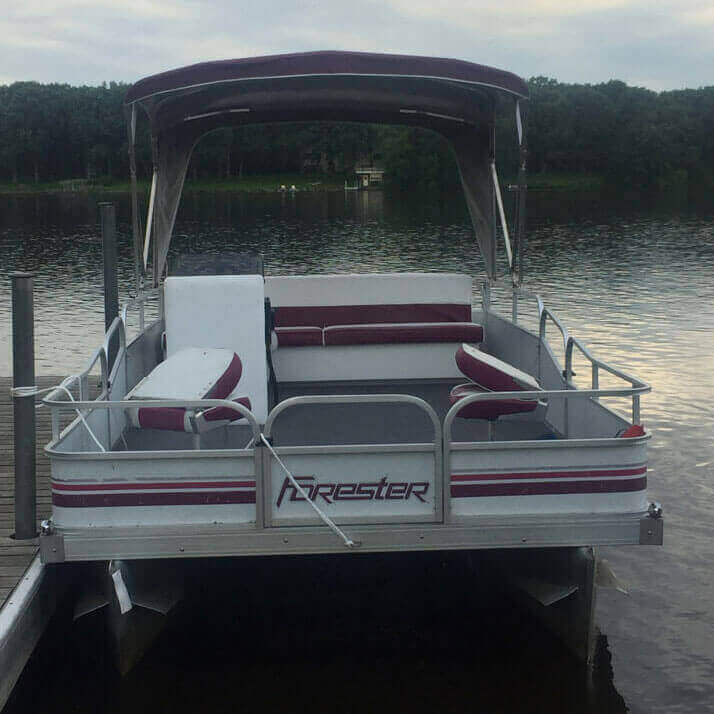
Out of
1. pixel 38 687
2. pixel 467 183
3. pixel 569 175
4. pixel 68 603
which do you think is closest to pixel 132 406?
pixel 38 687

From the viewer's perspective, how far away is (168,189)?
8445mm

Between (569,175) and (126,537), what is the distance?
85937mm

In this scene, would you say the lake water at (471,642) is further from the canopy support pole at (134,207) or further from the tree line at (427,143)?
the tree line at (427,143)

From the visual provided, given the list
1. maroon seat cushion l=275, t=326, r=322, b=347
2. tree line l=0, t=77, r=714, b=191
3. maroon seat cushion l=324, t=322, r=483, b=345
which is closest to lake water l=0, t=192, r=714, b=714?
maroon seat cushion l=324, t=322, r=483, b=345

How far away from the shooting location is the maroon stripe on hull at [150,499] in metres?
4.73

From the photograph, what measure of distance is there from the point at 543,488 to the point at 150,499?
180 cm

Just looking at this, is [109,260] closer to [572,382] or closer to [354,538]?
[572,382]

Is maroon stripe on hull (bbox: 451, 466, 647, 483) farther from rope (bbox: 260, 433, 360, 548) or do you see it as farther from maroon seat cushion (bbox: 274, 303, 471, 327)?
maroon seat cushion (bbox: 274, 303, 471, 327)

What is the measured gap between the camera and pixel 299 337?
834 centimetres

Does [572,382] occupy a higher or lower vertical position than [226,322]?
lower

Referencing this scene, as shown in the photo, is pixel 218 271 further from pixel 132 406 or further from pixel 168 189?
pixel 132 406

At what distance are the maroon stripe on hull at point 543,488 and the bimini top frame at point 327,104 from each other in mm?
2775

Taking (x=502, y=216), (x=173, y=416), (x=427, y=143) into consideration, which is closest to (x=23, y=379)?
(x=173, y=416)

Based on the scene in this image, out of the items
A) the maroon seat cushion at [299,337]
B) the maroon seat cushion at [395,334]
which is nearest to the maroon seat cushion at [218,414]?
the maroon seat cushion at [299,337]
